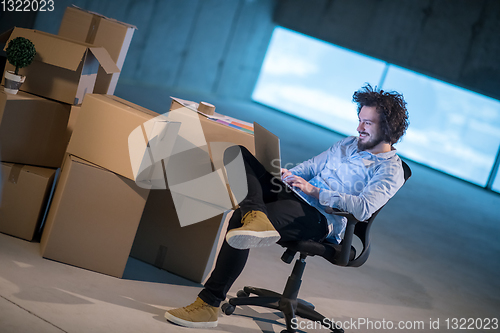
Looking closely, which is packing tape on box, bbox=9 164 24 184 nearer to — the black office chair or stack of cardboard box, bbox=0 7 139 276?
stack of cardboard box, bbox=0 7 139 276

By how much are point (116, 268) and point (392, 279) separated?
1.72 meters

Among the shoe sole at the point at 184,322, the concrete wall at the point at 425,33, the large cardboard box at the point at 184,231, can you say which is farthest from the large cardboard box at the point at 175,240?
the concrete wall at the point at 425,33

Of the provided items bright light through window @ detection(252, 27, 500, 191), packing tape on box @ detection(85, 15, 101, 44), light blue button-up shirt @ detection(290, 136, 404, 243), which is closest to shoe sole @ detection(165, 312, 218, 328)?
light blue button-up shirt @ detection(290, 136, 404, 243)

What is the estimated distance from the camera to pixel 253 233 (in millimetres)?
1560

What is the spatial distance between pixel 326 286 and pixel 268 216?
92cm

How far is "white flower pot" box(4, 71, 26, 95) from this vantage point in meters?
1.99

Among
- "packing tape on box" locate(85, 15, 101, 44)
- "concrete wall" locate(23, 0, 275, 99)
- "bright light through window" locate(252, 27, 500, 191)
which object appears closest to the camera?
"packing tape on box" locate(85, 15, 101, 44)

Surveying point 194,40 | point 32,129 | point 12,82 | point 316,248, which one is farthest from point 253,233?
point 194,40

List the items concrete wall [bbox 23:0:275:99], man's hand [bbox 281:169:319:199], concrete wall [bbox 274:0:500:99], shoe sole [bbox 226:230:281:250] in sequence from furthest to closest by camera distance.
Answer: concrete wall [bbox 274:0:500:99]
concrete wall [bbox 23:0:275:99]
man's hand [bbox 281:169:319:199]
shoe sole [bbox 226:230:281:250]

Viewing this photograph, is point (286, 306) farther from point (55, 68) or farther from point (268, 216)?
point (55, 68)

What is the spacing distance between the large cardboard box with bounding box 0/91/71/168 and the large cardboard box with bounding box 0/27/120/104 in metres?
0.05

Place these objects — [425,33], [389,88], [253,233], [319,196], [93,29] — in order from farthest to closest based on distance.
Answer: [389,88]
[425,33]
[93,29]
[319,196]
[253,233]

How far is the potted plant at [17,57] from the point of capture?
198 centimetres

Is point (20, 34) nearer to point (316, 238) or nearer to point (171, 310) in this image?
point (171, 310)
